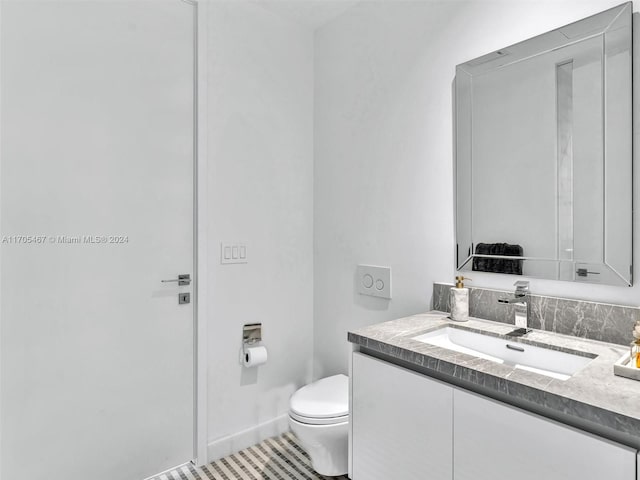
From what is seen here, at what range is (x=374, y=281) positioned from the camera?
2.06m

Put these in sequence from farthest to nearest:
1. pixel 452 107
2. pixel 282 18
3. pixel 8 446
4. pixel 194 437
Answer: pixel 282 18 → pixel 194 437 → pixel 452 107 → pixel 8 446

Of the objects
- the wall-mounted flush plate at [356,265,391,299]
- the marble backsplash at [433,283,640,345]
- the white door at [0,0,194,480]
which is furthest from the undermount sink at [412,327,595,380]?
the white door at [0,0,194,480]

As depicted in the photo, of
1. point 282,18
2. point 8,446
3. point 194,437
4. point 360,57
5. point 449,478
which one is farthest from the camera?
point 282,18

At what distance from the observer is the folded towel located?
→ 4.99 feet

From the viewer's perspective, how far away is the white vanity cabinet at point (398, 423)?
1165mm

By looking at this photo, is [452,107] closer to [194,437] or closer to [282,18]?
[282,18]

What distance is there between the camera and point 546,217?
56.7 inches

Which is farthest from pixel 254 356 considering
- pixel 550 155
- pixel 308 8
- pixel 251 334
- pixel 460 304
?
pixel 308 8

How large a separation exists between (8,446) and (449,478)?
163cm

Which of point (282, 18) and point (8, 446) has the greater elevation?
point (282, 18)

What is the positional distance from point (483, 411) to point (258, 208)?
153 cm

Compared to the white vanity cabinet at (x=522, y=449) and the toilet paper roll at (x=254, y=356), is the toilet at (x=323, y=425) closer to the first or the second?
the toilet paper roll at (x=254, y=356)

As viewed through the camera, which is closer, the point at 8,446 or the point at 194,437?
A: the point at 8,446


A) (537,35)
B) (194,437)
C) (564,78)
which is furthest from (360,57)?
(194,437)
